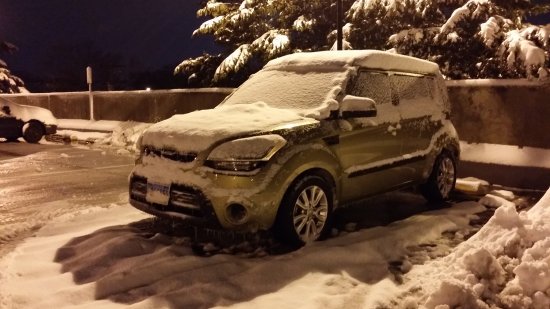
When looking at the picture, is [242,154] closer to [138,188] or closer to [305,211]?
[305,211]

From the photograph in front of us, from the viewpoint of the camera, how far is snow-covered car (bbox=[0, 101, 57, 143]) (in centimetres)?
1511

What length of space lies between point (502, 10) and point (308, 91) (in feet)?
28.8

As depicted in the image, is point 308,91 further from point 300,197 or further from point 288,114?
point 300,197

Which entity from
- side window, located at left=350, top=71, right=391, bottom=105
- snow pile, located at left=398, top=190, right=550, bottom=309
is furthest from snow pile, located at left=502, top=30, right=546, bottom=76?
snow pile, located at left=398, top=190, right=550, bottom=309

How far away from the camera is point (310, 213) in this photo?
5273mm

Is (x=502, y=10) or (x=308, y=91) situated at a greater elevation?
(x=502, y=10)

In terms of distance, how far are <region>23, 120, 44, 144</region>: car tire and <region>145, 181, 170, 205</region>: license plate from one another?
38.0 ft

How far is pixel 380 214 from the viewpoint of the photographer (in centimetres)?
662

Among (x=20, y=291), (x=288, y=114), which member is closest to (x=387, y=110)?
(x=288, y=114)

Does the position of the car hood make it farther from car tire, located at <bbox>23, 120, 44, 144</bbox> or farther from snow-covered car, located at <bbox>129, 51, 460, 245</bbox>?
car tire, located at <bbox>23, 120, 44, 144</bbox>

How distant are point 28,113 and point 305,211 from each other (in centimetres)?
1268

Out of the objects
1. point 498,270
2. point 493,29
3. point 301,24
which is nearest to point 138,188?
point 498,270

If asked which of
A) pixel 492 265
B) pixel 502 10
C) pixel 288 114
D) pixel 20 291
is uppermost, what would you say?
pixel 502 10

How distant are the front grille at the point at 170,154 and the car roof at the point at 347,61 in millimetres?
1897
